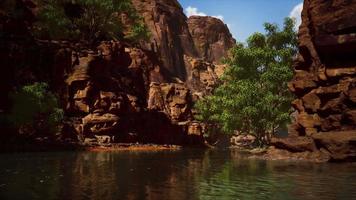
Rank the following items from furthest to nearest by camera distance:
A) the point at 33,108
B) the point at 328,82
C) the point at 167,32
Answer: the point at 167,32
the point at 33,108
the point at 328,82

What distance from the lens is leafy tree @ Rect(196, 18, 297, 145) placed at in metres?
62.9

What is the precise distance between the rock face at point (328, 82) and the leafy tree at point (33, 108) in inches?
1188

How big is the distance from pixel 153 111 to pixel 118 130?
576 inches

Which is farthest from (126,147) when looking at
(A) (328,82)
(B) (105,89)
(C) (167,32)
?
(C) (167,32)

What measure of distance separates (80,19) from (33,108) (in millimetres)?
36691

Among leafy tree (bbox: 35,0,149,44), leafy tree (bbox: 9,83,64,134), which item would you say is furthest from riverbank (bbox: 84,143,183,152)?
leafy tree (bbox: 35,0,149,44)

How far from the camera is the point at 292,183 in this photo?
74.5ft

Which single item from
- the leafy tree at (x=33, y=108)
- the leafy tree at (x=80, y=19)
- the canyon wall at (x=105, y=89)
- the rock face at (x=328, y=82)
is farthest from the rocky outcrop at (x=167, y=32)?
the rock face at (x=328, y=82)

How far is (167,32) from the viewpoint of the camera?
15575cm

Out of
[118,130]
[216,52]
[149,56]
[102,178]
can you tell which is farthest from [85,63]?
[216,52]

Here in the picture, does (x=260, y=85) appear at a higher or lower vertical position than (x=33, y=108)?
higher

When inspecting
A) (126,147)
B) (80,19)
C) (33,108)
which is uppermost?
(80,19)

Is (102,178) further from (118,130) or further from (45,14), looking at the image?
(45,14)

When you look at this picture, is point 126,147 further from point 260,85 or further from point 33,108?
point 260,85
